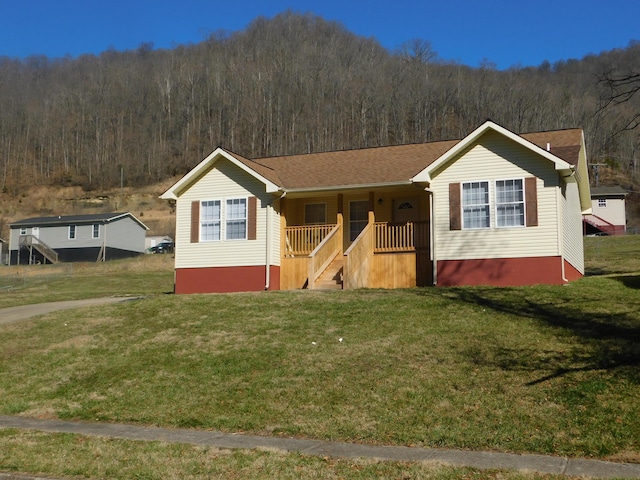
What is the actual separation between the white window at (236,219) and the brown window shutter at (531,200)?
9.04 metres

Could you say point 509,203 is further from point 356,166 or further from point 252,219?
point 252,219

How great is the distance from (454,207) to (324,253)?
4452mm

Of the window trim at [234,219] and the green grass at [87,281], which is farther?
the green grass at [87,281]

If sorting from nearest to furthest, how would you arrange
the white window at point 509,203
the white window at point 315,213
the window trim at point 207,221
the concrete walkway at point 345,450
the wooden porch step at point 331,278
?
1. the concrete walkway at point 345,450
2. the white window at point 509,203
3. the wooden porch step at point 331,278
4. the window trim at point 207,221
5. the white window at point 315,213

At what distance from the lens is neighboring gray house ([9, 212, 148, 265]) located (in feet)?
188

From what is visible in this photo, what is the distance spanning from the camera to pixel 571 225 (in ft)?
70.3

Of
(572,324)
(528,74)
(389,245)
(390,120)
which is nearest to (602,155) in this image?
(528,74)

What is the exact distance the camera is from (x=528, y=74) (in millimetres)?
97875

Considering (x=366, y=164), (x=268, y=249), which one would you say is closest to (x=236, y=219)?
(x=268, y=249)

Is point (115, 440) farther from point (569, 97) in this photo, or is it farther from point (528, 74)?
point (528, 74)

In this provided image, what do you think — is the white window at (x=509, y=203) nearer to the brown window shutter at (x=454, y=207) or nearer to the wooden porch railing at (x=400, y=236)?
the brown window shutter at (x=454, y=207)

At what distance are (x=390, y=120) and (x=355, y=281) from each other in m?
71.6

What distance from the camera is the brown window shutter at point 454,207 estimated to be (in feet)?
63.8

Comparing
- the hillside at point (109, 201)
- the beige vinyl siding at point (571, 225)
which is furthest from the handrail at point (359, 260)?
the hillside at point (109, 201)
